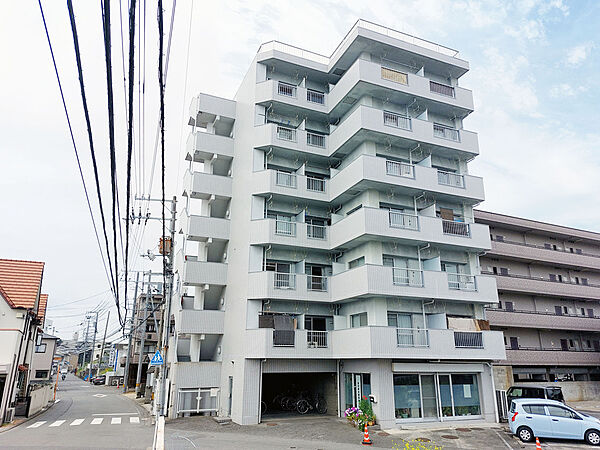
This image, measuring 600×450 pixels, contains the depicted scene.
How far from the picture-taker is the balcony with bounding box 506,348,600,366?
2731 cm

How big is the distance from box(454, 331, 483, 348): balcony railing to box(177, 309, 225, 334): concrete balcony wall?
39.3 feet

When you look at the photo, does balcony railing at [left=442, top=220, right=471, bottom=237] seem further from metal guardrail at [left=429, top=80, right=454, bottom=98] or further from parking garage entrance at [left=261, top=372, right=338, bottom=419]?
parking garage entrance at [left=261, top=372, right=338, bottom=419]

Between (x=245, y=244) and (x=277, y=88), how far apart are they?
9.06 metres

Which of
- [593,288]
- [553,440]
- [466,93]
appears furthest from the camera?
[593,288]

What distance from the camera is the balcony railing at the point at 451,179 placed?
2238cm

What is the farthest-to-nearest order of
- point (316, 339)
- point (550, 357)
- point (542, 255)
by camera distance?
point (542, 255), point (550, 357), point (316, 339)

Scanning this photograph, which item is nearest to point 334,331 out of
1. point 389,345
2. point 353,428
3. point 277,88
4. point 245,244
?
point 389,345

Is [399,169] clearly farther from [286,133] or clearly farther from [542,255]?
[542,255]

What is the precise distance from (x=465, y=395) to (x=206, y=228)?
1594cm

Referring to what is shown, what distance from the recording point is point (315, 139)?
23812 millimetres

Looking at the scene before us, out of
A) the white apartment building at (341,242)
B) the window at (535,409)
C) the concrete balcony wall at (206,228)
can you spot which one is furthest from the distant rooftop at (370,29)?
the window at (535,409)

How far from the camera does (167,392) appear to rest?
778 inches

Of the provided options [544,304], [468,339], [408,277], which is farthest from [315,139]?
[544,304]

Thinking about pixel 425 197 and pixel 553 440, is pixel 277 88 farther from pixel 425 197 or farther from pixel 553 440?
pixel 553 440
